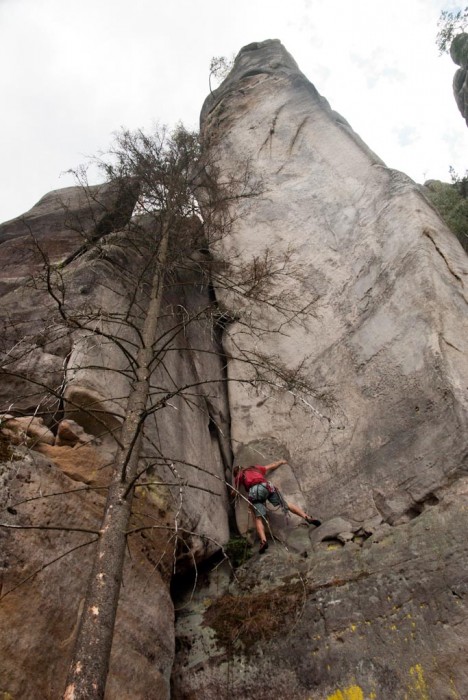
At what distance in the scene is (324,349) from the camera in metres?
8.66

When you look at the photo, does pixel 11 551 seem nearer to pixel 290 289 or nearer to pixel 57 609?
pixel 57 609

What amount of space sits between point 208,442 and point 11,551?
161 inches

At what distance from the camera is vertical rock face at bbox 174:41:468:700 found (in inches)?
195

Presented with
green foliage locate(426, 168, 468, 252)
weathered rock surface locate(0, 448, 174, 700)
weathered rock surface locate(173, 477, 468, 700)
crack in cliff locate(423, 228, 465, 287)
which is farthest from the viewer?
green foliage locate(426, 168, 468, 252)

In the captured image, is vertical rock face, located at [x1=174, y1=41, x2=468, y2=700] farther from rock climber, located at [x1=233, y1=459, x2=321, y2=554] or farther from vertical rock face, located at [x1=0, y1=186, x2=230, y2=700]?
vertical rock face, located at [x1=0, y1=186, x2=230, y2=700]

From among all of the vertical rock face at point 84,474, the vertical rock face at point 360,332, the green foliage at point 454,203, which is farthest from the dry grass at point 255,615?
the green foliage at point 454,203

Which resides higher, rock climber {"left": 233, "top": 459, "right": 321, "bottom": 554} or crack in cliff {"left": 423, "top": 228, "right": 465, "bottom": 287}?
crack in cliff {"left": 423, "top": 228, "right": 465, "bottom": 287}

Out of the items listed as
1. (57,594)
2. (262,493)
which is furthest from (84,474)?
(262,493)

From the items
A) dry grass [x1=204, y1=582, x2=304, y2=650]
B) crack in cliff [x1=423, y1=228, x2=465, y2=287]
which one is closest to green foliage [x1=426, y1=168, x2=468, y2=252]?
crack in cliff [x1=423, y1=228, x2=465, y2=287]

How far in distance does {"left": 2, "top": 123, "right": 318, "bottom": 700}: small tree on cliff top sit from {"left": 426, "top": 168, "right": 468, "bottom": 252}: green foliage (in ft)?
19.0

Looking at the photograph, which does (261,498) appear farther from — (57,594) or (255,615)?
(57,594)

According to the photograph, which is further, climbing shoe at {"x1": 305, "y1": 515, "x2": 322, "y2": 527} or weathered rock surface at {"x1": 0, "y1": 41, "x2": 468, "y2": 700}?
climbing shoe at {"x1": 305, "y1": 515, "x2": 322, "y2": 527}

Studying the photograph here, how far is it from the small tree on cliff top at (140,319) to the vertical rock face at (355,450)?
61 cm

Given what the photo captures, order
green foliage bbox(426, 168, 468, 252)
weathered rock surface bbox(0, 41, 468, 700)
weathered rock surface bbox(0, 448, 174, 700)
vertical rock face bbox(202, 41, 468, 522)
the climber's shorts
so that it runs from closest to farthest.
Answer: weathered rock surface bbox(0, 448, 174, 700)
weathered rock surface bbox(0, 41, 468, 700)
vertical rock face bbox(202, 41, 468, 522)
the climber's shorts
green foliage bbox(426, 168, 468, 252)
